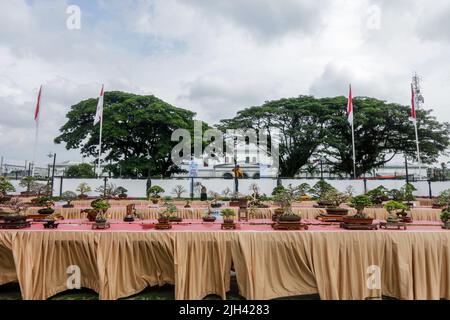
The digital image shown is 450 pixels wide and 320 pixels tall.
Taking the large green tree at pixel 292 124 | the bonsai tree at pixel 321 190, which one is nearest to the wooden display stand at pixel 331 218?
the bonsai tree at pixel 321 190

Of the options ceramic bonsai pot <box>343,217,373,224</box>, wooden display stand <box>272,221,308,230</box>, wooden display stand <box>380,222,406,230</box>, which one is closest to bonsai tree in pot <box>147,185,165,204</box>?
wooden display stand <box>272,221,308,230</box>

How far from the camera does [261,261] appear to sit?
400 cm

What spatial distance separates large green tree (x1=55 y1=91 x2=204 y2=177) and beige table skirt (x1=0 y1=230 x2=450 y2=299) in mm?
12577

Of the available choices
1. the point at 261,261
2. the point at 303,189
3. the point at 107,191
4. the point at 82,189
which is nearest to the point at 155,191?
the point at 107,191

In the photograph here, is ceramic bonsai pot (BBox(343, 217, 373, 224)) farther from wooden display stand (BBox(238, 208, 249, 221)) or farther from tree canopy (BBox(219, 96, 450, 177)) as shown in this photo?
tree canopy (BBox(219, 96, 450, 177))

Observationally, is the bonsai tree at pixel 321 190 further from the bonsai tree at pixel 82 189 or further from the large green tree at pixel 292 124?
the large green tree at pixel 292 124

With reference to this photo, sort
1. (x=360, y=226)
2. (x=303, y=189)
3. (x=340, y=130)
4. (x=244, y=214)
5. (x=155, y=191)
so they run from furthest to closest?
(x=340, y=130) → (x=155, y=191) → (x=303, y=189) → (x=244, y=214) → (x=360, y=226)

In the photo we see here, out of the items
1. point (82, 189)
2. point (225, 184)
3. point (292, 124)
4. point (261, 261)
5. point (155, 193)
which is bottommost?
point (261, 261)

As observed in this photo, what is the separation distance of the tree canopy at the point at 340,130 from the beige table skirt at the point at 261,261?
14.9 metres

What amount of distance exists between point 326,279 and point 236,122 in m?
16.9

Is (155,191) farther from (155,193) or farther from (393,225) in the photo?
(393,225)

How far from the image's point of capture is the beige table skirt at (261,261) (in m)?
3.90

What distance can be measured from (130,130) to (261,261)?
50.5 ft

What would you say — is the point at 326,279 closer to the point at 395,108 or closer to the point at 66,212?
the point at 66,212
